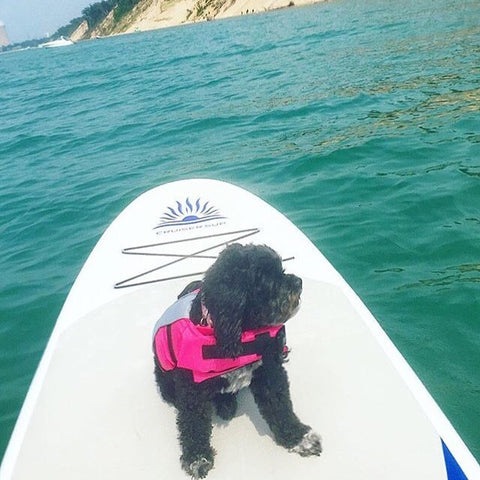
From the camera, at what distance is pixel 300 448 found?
2.61m

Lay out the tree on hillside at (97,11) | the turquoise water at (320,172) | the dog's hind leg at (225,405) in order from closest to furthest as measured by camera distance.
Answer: the dog's hind leg at (225,405), the turquoise water at (320,172), the tree on hillside at (97,11)

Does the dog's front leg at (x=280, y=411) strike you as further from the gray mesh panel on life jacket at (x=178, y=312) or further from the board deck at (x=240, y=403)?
the gray mesh panel on life jacket at (x=178, y=312)

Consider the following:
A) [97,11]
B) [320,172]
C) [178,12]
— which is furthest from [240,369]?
[97,11]

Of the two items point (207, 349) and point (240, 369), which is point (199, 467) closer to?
point (240, 369)

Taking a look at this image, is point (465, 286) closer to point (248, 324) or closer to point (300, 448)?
point (300, 448)

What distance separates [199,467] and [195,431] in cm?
20

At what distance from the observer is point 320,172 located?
798cm

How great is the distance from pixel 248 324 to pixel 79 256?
194 inches

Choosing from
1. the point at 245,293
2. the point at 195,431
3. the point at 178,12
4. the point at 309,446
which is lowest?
the point at 309,446

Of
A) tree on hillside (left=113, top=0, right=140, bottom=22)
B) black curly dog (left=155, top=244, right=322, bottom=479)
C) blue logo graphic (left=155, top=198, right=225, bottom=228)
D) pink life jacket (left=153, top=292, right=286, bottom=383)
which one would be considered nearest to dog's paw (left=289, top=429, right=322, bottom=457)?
black curly dog (left=155, top=244, right=322, bottom=479)

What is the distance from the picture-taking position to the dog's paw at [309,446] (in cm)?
260

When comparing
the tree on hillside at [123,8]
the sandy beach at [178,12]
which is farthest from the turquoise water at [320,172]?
the tree on hillside at [123,8]

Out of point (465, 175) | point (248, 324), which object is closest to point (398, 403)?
point (248, 324)

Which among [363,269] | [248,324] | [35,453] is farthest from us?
[363,269]
